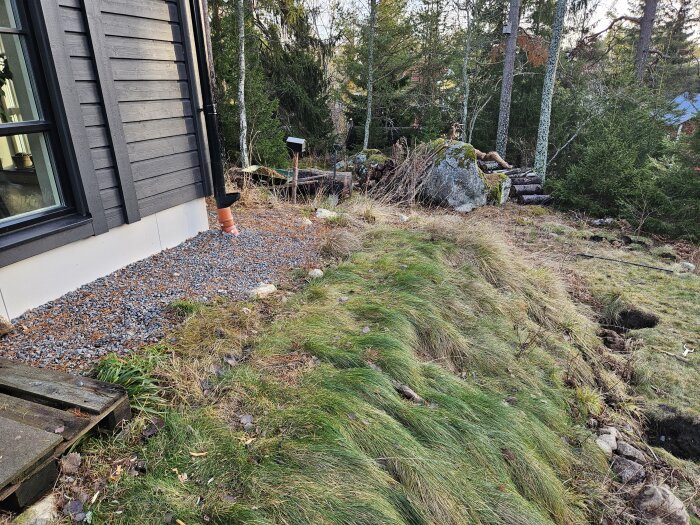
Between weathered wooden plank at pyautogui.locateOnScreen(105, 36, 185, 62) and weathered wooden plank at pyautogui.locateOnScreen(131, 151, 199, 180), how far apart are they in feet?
2.81

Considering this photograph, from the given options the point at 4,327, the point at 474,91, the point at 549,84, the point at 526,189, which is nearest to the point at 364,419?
the point at 4,327

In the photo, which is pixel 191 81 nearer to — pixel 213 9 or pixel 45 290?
pixel 45 290

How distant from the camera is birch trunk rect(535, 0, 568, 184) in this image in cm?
936

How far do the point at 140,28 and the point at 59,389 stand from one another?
311 centimetres

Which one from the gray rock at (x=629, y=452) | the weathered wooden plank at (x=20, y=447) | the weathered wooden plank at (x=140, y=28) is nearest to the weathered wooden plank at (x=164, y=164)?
the weathered wooden plank at (x=140, y=28)

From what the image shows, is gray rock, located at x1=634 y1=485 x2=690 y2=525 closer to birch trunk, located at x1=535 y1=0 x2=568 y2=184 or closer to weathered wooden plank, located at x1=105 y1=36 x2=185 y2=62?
weathered wooden plank, located at x1=105 y1=36 x2=185 y2=62

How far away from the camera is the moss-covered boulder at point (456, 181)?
8211mm

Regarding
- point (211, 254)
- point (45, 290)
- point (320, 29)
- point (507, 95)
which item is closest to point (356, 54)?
point (320, 29)

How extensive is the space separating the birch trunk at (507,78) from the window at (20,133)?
11338mm

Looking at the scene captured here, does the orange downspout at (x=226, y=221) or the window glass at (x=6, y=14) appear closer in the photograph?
the window glass at (x=6, y=14)

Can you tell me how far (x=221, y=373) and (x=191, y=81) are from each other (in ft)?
10.2

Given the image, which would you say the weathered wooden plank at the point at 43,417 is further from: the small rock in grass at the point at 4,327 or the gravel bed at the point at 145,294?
the small rock in grass at the point at 4,327

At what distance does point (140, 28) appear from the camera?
3.71m

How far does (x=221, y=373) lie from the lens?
2.50m
